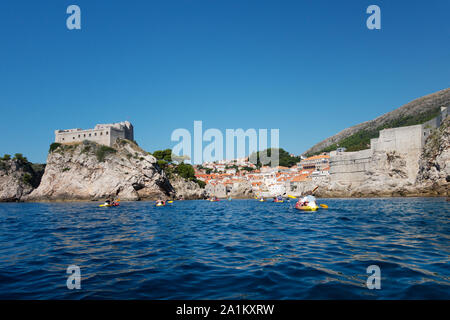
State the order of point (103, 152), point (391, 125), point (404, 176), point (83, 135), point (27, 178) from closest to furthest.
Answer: point (404, 176), point (103, 152), point (83, 135), point (27, 178), point (391, 125)

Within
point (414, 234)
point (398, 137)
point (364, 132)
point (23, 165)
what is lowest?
point (414, 234)

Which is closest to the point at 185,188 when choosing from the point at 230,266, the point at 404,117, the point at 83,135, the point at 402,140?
the point at 83,135

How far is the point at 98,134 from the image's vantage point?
65625 mm

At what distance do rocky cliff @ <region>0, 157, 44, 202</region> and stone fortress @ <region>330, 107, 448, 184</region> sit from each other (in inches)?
2805

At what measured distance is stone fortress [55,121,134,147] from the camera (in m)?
65.2

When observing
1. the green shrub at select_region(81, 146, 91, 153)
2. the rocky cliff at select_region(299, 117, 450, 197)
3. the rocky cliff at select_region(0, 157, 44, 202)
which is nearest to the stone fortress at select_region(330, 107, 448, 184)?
the rocky cliff at select_region(299, 117, 450, 197)

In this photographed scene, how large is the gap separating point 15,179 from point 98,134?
71.9 ft

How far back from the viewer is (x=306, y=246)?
8.19 metres

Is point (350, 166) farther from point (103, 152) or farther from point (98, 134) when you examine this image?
point (98, 134)

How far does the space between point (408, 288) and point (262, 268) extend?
249 cm

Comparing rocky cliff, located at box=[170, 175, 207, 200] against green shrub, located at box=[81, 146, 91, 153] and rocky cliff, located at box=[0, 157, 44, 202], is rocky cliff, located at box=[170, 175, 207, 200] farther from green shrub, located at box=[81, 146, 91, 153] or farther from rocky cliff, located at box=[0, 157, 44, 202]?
rocky cliff, located at box=[0, 157, 44, 202]

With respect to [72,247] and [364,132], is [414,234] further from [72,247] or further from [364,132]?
[364,132]

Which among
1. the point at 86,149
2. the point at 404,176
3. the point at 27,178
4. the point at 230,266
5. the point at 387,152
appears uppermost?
the point at 86,149
